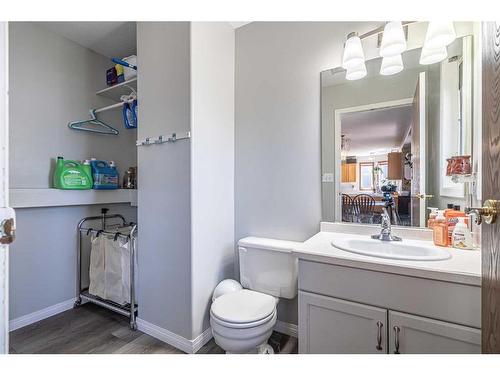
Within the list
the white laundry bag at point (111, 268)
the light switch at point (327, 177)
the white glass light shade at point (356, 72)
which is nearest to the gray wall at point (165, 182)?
the white laundry bag at point (111, 268)

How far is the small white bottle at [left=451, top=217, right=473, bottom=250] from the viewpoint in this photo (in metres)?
1.18

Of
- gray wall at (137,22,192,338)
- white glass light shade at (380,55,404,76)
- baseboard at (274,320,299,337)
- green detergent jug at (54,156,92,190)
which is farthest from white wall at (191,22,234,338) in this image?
green detergent jug at (54,156,92,190)

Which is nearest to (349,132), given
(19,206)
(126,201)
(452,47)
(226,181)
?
(452,47)

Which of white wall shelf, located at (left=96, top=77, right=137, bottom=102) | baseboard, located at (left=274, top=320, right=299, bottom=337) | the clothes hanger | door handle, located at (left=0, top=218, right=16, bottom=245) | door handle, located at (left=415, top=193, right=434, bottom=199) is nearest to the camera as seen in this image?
door handle, located at (left=0, top=218, right=16, bottom=245)

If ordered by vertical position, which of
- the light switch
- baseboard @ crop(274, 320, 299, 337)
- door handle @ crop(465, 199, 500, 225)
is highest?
the light switch

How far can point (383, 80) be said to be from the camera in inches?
59.3

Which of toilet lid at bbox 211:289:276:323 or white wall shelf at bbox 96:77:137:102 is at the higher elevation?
white wall shelf at bbox 96:77:137:102

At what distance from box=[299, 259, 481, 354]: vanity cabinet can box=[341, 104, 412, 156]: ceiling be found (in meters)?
0.82

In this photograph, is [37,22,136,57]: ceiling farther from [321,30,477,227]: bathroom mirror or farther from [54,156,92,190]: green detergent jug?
[321,30,477,227]: bathroom mirror

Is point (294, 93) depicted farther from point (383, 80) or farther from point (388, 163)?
point (388, 163)

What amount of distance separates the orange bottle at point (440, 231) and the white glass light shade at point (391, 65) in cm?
84

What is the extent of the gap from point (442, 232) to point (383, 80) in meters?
0.92

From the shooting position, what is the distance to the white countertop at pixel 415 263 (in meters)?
0.92

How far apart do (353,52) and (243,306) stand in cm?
160
